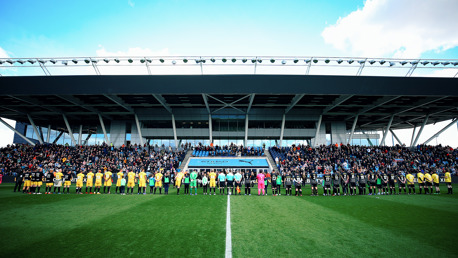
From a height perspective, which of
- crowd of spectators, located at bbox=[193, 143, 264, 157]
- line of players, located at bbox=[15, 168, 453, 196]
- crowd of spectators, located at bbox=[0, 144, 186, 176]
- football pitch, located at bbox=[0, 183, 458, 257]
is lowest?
football pitch, located at bbox=[0, 183, 458, 257]

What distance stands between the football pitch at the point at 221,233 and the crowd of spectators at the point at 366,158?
19.6 meters

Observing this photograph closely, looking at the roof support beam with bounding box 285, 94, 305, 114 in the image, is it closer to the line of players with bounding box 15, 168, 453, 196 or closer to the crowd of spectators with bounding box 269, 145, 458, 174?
the crowd of spectators with bounding box 269, 145, 458, 174

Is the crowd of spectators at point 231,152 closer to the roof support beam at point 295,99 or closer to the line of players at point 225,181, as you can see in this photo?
the roof support beam at point 295,99

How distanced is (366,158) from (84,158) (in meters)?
39.3

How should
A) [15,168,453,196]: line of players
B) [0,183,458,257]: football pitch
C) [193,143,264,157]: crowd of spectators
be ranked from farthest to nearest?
[193,143,264,157]: crowd of spectators
[15,168,453,196]: line of players
[0,183,458,257]: football pitch

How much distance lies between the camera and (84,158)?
31.5 metres

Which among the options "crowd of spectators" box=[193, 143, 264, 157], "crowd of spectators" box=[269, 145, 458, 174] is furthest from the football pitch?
"crowd of spectators" box=[193, 143, 264, 157]

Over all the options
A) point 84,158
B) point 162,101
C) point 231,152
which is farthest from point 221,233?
point 84,158

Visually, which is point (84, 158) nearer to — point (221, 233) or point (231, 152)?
point (231, 152)

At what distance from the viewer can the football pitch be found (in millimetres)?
4738

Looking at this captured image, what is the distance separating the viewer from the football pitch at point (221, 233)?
4.74 meters

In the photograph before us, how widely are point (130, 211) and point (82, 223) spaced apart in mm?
2127

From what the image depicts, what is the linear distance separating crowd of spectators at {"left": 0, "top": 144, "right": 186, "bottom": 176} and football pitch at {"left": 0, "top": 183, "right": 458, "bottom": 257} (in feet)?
63.4

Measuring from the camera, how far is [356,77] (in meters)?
29.7
